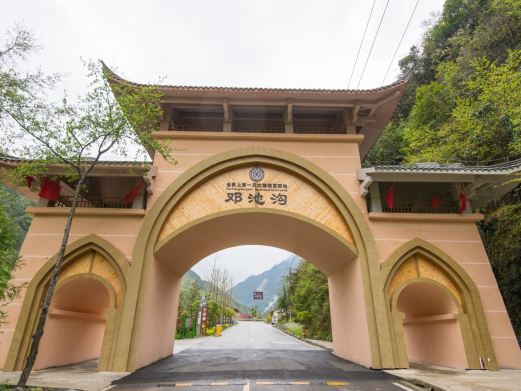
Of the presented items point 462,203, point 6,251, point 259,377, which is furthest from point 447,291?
point 6,251

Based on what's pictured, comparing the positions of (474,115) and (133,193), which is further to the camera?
(474,115)

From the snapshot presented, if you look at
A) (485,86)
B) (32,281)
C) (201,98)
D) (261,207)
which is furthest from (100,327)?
(485,86)

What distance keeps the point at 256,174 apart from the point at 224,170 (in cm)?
114

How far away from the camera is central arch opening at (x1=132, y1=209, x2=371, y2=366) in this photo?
32.1 ft

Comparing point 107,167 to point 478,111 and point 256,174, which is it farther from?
point 478,111

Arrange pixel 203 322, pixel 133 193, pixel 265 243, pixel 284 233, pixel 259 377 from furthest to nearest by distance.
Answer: pixel 203 322 → pixel 265 243 → pixel 284 233 → pixel 133 193 → pixel 259 377

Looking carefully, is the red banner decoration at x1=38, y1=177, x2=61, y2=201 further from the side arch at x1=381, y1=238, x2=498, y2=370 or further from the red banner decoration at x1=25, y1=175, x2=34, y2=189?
the side arch at x1=381, y1=238, x2=498, y2=370

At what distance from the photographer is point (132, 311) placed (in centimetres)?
871

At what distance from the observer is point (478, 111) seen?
1266cm

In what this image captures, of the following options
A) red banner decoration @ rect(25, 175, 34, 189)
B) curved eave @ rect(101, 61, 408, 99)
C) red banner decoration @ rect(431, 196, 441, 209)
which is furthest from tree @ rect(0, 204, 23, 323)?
red banner decoration @ rect(431, 196, 441, 209)

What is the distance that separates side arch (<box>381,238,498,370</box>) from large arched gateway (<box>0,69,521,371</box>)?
0.10ft

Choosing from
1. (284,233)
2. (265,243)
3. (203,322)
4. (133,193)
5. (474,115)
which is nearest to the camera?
(133,193)

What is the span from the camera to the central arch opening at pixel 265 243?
32.1 ft

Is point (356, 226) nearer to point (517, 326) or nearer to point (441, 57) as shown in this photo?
point (517, 326)
